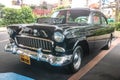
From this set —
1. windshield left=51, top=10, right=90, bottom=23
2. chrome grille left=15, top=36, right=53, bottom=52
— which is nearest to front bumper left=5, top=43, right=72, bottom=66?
chrome grille left=15, top=36, right=53, bottom=52

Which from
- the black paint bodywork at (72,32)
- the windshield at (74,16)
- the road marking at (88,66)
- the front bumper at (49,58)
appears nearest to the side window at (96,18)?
the black paint bodywork at (72,32)

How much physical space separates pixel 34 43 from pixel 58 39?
660 millimetres

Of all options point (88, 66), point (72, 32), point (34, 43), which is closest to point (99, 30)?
point (88, 66)

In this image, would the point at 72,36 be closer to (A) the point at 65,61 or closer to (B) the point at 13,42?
(A) the point at 65,61

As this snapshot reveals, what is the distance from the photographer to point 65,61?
14.0 feet

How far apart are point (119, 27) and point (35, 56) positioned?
888 cm

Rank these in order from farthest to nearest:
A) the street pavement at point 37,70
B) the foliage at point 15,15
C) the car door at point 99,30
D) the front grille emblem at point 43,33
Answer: the foliage at point 15,15, the car door at point 99,30, the street pavement at point 37,70, the front grille emblem at point 43,33

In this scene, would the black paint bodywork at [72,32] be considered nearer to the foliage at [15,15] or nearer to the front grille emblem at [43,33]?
the front grille emblem at [43,33]

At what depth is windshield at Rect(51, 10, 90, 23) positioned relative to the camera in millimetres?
5566

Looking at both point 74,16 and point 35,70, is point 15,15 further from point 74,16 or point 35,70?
point 35,70

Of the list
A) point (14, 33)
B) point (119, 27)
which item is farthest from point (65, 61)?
point (119, 27)

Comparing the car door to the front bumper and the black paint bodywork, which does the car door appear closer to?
the black paint bodywork

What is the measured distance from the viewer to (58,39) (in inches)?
166

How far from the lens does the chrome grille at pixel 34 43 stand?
434cm
